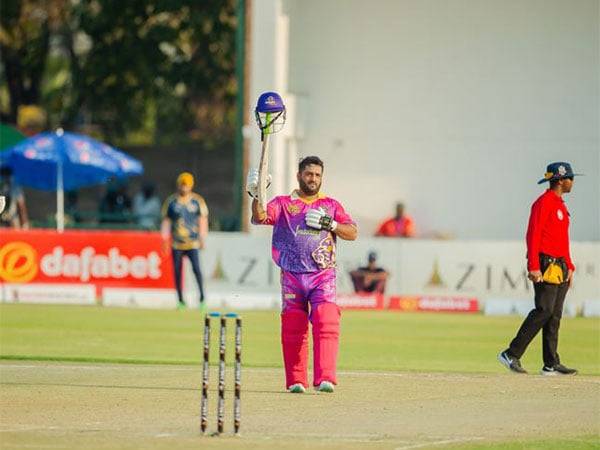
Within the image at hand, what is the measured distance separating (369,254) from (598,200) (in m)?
8.29

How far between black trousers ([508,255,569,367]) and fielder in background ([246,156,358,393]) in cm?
265

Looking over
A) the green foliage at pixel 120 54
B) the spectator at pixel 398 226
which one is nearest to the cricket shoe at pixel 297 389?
the spectator at pixel 398 226

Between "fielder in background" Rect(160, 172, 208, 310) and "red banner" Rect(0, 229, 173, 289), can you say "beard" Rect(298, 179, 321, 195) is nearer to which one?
"fielder in background" Rect(160, 172, 208, 310)

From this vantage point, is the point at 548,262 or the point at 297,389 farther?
the point at 548,262

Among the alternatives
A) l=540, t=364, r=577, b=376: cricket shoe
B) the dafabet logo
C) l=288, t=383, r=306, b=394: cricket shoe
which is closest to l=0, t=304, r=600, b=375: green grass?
l=540, t=364, r=577, b=376: cricket shoe

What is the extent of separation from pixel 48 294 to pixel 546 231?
13775mm

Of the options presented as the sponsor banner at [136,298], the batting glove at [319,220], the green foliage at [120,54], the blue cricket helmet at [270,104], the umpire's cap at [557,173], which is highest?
the green foliage at [120,54]

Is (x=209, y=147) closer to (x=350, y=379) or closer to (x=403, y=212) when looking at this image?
(x=403, y=212)

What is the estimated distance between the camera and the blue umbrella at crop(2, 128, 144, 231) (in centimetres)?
3105

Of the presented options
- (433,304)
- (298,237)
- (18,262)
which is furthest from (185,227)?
(298,237)

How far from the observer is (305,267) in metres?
13.4

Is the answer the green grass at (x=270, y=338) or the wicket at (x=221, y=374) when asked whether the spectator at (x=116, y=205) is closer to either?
the green grass at (x=270, y=338)

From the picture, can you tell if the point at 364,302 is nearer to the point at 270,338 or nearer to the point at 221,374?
the point at 270,338

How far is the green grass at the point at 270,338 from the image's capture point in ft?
56.1
